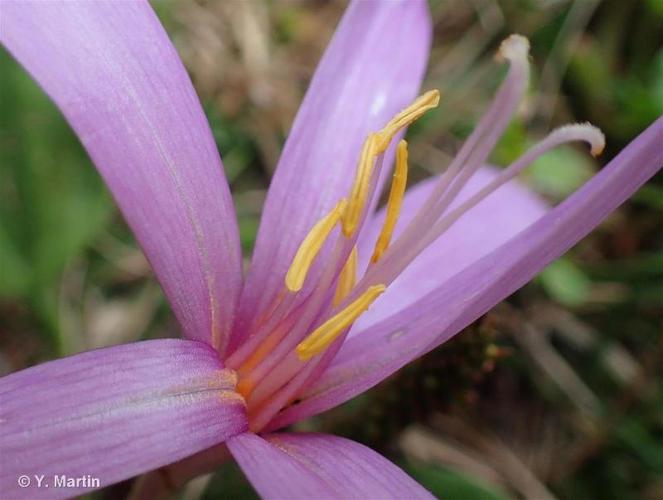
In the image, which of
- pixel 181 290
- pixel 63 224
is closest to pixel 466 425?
pixel 63 224

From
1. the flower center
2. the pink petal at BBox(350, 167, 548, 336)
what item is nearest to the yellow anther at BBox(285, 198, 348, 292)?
the flower center

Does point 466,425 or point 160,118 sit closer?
point 160,118

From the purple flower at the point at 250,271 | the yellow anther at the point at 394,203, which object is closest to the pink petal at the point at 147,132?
the purple flower at the point at 250,271

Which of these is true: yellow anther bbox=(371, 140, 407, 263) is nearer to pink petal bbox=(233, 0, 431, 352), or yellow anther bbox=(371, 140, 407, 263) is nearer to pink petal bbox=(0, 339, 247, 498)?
pink petal bbox=(233, 0, 431, 352)

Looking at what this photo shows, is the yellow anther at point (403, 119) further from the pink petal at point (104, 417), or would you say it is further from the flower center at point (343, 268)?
the pink petal at point (104, 417)

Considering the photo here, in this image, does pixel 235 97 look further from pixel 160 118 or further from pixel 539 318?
pixel 160 118
